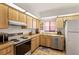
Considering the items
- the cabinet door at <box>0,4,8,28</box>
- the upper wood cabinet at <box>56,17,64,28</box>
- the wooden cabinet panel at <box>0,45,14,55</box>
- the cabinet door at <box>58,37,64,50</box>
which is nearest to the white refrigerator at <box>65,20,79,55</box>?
the cabinet door at <box>58,37,64,50</box>

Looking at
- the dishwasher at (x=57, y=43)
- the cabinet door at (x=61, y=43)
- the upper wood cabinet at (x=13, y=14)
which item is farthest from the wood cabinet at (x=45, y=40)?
the upper wood cabinet at (x=13, y=14)

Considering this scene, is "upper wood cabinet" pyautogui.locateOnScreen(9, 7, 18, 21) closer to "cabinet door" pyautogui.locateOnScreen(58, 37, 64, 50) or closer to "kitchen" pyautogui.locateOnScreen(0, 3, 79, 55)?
"kitchen" pyautogui.locateOnScreen(0, 3, 79, 55)

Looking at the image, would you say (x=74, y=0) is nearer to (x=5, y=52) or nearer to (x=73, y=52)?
(x=5, y=52)

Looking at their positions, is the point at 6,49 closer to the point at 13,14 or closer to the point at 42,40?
the point at 13,14

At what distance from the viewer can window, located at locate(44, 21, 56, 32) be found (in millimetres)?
5144

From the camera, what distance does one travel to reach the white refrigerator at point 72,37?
128 inches

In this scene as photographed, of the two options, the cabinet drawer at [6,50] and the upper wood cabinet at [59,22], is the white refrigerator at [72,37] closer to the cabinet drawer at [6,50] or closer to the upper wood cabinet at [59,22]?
the upper wood cabinet at [59,22]

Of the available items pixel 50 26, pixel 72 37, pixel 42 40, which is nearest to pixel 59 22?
pixel 50 26

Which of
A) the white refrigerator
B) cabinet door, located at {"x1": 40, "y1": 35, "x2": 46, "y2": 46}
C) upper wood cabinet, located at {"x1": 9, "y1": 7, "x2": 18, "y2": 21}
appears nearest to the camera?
upper wood cabinet, located at {"x1": 9, "y1": 7, "x2": 18, "y2": 21}

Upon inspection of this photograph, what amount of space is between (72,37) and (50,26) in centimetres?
215

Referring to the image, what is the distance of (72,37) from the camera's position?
329 centimetres

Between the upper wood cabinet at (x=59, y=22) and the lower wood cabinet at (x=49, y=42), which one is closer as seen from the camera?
the lower wood cabinet at (x=49, y=42)

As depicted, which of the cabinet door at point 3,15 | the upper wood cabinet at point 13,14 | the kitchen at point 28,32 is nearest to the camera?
the cabinet door at point 3,15

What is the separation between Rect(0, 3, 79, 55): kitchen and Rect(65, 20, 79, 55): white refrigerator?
197mm
